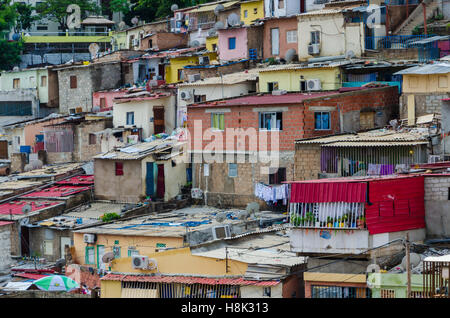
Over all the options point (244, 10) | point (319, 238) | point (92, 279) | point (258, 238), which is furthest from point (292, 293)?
point (244, 10)

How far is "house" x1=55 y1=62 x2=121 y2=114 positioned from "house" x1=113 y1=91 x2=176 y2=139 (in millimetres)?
6502

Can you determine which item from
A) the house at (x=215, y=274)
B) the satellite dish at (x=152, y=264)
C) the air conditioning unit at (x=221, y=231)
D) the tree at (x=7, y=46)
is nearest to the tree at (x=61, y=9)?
the tree at (x=7, y=46)

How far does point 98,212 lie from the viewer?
34594mm

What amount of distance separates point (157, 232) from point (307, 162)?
467 cm

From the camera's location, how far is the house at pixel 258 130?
32.1 m

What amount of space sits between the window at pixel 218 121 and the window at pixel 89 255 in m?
5.93

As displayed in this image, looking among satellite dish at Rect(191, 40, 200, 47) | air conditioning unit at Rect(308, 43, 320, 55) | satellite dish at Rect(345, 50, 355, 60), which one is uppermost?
satellite dish at Rect(191, 40, 200, 47)

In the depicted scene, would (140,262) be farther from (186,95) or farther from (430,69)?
(186,95)

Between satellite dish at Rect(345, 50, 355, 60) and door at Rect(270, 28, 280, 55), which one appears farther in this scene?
door at Rect(270, 28, 280, 55)

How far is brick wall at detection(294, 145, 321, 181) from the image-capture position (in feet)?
97.9

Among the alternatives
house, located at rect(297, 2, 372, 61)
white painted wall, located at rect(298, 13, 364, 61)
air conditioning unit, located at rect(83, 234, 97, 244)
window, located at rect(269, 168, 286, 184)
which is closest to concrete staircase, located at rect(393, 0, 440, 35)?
house, located at rect(297, 2, 372, 61)

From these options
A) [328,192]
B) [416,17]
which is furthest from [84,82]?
[328,192]

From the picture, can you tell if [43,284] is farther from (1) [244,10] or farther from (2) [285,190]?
(1) [244,10]

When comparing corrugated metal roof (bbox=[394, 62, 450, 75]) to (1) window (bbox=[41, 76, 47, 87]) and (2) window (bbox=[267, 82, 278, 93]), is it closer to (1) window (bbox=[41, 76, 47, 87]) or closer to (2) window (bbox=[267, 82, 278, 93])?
(2) window (bbox=[267, 82, 278, 93])
